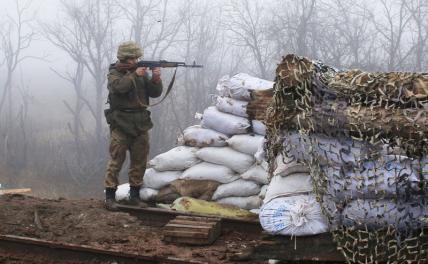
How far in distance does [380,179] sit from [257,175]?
2.79m

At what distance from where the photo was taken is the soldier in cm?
555

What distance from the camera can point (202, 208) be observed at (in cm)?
542

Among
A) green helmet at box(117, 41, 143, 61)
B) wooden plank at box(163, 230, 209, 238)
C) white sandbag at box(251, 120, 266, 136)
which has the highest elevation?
green helmet at box(117, 41, 143, 61)

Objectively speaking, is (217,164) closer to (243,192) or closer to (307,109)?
(243,192)

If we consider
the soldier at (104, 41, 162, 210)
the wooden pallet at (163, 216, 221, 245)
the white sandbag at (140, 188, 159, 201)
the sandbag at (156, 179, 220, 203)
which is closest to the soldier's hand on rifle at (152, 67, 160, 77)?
the soldier at (104, 41, 162, 210)

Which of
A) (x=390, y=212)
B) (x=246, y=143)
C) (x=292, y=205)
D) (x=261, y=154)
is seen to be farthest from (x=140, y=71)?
(x=390, y=212)

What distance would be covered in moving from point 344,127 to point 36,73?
4308 centimetres

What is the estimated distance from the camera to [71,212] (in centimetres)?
530

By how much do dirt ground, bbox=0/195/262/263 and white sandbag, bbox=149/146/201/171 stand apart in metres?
0.77

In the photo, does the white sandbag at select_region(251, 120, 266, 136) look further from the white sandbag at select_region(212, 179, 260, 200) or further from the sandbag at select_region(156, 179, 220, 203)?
the sandbag at select_region(156, 179, 220, 203)

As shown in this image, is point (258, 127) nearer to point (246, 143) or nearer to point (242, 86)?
point (246, 143)

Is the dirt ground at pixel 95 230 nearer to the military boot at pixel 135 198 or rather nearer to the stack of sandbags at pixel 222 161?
the military boot at pixel 135 198

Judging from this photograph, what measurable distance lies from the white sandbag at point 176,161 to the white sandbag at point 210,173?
8 centimetres

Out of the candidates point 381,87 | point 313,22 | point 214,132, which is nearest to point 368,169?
point 381,87
